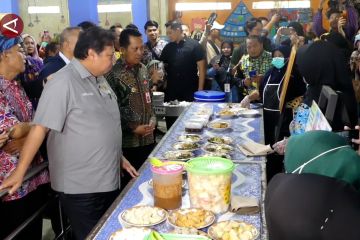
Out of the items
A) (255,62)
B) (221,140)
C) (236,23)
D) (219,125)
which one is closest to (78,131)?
(221,140)

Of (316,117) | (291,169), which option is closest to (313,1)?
(316,117)

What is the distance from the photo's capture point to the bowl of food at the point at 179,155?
232cm

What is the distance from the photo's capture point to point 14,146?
2.18m

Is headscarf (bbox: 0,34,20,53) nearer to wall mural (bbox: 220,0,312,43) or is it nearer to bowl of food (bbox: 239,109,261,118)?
bowl of food (bbox: 239,109,261,118)

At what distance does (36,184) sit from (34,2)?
9991 mm

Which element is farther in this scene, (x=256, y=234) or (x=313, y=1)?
(x=313, y=1)

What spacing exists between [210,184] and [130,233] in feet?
1.19

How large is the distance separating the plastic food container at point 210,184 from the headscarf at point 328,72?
3.53 ft

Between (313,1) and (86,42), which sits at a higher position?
(313,1)

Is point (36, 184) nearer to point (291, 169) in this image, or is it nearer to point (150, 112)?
point (150, 112)

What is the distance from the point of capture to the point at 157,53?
5.68m

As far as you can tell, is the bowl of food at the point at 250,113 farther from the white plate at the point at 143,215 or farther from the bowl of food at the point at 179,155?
the white plate at the point at 143,215

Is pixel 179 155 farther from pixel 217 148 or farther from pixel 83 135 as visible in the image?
pixel 83 135

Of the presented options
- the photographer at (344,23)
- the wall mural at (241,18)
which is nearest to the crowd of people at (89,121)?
the photographer at (344,23)
